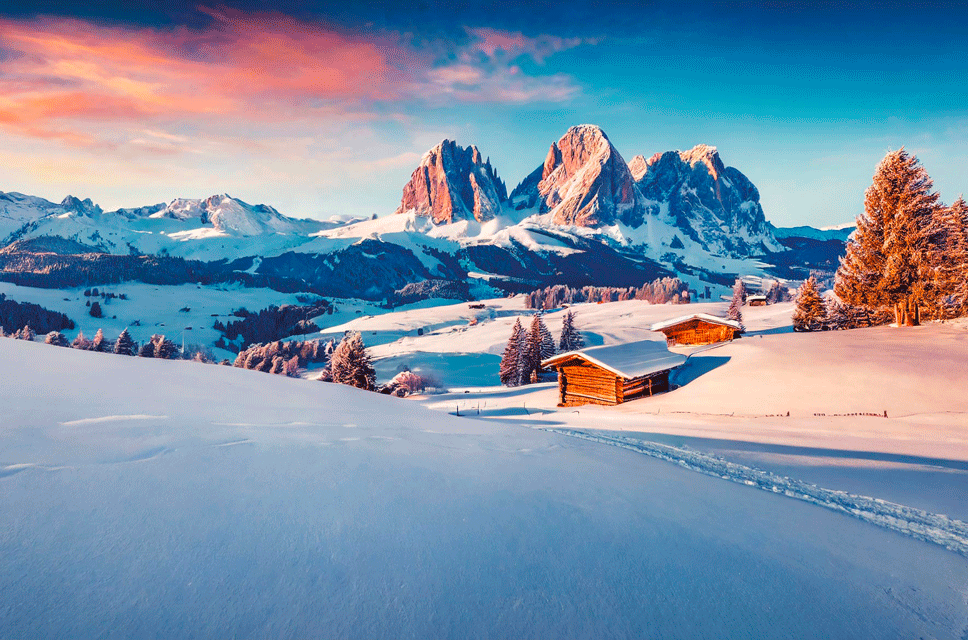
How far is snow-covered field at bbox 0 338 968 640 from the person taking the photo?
2158 millimetres

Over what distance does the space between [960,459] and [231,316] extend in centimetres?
15078

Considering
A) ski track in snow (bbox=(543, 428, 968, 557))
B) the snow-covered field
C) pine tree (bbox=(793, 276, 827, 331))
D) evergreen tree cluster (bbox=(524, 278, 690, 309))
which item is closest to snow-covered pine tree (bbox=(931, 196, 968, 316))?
pine tree (bbox=(793, 276, 827, 331))

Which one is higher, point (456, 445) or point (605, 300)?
point (605, 300)

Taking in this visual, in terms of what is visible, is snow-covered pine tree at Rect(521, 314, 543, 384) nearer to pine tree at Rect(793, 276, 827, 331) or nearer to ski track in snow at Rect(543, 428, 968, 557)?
pine tree at Rect(793, 276, 827, 331)

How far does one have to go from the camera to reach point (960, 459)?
28.3 ft

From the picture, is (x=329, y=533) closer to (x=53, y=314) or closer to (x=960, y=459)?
(x=960, y=459)

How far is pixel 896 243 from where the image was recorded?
76.1 feet

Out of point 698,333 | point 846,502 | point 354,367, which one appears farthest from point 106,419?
point 698,333

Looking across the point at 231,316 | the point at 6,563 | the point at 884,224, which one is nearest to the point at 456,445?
the point at 6,563

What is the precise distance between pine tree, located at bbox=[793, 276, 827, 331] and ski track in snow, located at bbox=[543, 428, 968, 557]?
39.5 meters

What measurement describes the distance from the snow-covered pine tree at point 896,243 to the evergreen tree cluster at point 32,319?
148m

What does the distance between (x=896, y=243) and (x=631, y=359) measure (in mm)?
16527

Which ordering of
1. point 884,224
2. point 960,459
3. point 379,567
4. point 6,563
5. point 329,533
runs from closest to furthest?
point 6,563 < point 379,567 < point 329,533 < point 960,459 < point 884,224

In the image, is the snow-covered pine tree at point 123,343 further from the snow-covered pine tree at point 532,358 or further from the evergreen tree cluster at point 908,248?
the evergreen tree cluster at point 908,248
